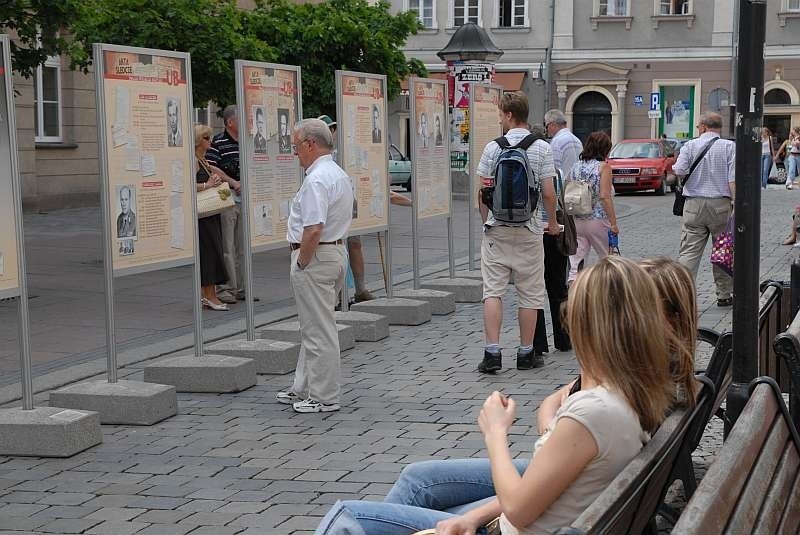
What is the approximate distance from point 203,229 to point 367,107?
2.11 metres

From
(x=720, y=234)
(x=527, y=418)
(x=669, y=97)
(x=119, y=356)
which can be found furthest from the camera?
(x=669, y=97)

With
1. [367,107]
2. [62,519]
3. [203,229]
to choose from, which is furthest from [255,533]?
[203,229]

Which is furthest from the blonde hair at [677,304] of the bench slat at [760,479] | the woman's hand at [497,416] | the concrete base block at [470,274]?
the concrete base block at [470,274]

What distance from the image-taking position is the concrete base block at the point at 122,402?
278 inches

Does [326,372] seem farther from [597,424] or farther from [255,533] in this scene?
[597,424]

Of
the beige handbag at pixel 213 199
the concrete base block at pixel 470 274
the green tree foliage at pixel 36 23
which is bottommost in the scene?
the concrete base block at pixel 470 274

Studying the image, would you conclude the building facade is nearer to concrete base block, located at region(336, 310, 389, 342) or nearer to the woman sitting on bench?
concrete base block, located at region(336, 310, 389, 342)

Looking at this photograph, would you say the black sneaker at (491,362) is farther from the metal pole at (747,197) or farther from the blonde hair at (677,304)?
the blonde hair at (677,304)

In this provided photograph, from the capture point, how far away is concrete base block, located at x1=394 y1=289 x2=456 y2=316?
1137cm

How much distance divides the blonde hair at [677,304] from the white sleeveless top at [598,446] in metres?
0.25

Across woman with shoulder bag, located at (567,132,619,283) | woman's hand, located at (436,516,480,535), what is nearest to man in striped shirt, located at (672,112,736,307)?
woman with shoulder bag, located at (567,132,619,283)

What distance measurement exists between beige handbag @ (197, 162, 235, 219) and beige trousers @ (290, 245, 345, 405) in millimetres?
4105

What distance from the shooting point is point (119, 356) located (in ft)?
30.2

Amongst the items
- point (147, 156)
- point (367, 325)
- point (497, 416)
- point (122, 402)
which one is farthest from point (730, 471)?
point (367, 325)
